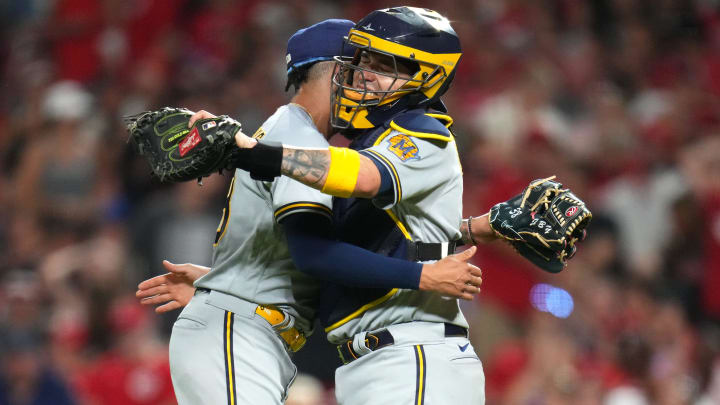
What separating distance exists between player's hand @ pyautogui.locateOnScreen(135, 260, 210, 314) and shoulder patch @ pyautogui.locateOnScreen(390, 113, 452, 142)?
0.94 m

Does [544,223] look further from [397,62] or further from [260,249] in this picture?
[260,249]

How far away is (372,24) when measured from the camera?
3.34 metres

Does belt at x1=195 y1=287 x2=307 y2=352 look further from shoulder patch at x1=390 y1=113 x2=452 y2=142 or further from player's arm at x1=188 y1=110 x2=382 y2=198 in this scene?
shoulder patch at x1=390 y1=113 x2=452 y2=142

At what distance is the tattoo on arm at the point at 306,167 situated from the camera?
297cm

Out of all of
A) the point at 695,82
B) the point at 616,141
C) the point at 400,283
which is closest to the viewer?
the point at 400,283

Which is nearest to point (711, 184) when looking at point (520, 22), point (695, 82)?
point (695, 82)

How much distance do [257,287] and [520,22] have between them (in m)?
6.07

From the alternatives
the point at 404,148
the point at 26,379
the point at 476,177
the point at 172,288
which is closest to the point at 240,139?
the point at 404,148

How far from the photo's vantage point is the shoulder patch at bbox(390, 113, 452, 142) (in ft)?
10.4

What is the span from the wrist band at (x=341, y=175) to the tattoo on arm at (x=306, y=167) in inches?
0.5

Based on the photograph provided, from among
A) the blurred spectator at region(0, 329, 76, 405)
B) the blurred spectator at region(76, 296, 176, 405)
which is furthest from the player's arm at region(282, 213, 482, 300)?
the blurred spectator at region(0, 329, 76, 405)

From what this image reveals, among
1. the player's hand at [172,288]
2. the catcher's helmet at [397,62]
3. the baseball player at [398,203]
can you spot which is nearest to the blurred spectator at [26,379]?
the player's hand at [172,288]

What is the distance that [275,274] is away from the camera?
3389mm

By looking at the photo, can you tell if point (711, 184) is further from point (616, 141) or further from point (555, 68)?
point (555, 68)
